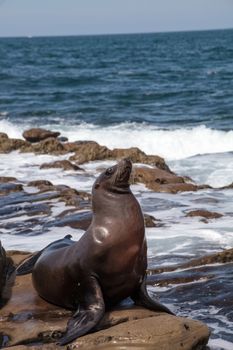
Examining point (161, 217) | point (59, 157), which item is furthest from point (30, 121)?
point (161, 217)

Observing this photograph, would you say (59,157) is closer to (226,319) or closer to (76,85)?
(226,319)

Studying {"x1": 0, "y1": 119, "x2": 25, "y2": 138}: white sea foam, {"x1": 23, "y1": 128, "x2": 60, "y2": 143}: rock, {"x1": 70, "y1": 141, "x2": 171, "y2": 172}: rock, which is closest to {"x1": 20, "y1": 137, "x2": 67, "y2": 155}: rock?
{"x1": 70, "y1": 141, "x2": 171, "y2": 172}: rock

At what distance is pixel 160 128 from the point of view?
2481cm

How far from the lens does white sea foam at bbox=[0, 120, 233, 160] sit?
2156 centimetres

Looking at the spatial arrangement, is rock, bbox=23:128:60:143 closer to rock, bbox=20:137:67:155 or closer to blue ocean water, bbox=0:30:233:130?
rock, bbox=20:137:67:155

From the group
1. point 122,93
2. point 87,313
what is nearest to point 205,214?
point 87,313

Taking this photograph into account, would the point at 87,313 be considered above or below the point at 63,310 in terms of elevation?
above

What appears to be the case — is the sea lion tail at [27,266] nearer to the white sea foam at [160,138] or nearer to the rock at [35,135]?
the white sea foam at [160,138]

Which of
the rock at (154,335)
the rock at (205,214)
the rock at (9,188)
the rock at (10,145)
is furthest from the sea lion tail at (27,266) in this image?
the rock at (10,145)

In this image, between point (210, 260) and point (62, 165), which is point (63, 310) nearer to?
point (210, 260)

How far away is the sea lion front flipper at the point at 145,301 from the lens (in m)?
6.08

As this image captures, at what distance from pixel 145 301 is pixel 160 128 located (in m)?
18.9

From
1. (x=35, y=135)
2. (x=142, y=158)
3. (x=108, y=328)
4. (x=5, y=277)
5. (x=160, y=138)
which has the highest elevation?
(x=108, y=328)

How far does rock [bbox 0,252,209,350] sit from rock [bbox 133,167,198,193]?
23.3 ft
